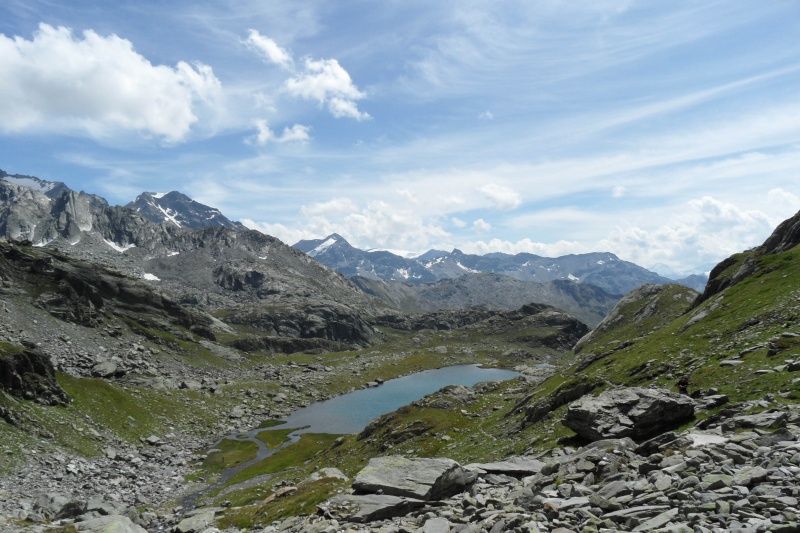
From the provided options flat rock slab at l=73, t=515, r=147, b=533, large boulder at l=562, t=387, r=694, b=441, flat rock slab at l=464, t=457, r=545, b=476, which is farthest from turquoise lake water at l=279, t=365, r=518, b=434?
flat rock slab at l=464, t=457, r=545, b=476

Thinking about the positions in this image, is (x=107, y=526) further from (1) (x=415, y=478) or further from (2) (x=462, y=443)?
(2) (x=462, y=443)

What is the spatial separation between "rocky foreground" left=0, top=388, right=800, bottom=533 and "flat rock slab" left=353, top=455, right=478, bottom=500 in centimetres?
7

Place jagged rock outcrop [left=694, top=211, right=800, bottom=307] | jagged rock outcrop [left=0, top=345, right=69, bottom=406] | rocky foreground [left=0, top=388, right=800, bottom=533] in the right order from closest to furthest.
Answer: rocky foreground [left=0, top=388, right=800, bottom=533] < jagged rock outcrop [left=694, top=211, right=800, bottom=307] < jagged rock outcrop [left=0, top=345, right=69, bottom=406]

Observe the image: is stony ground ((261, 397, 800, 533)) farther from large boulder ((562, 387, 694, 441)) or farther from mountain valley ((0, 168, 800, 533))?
large boulder ((562, 387, 694, 441))

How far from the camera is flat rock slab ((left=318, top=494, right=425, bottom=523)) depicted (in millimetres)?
27797

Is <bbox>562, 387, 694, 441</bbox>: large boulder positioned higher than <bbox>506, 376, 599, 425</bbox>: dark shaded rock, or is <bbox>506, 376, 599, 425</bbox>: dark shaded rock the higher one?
<bbox>562, 387, 694, 441</bbox>: large boulder

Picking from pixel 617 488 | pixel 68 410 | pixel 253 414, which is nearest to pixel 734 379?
pixel 617 488

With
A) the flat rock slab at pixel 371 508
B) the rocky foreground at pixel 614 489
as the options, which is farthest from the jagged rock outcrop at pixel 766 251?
the flat rock slab at pixel 371 508

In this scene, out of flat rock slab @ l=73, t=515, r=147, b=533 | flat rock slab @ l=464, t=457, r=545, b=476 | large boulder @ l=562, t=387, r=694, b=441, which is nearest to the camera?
flat rock slab @ l=464, t=457, r=545, b=476

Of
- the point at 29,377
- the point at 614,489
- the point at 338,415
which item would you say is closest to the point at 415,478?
the point at 614,489

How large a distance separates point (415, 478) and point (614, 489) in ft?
50.5

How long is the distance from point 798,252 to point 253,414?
137 meters

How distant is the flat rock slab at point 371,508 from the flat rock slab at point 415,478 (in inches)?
28.3

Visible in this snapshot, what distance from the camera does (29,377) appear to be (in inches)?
3492
